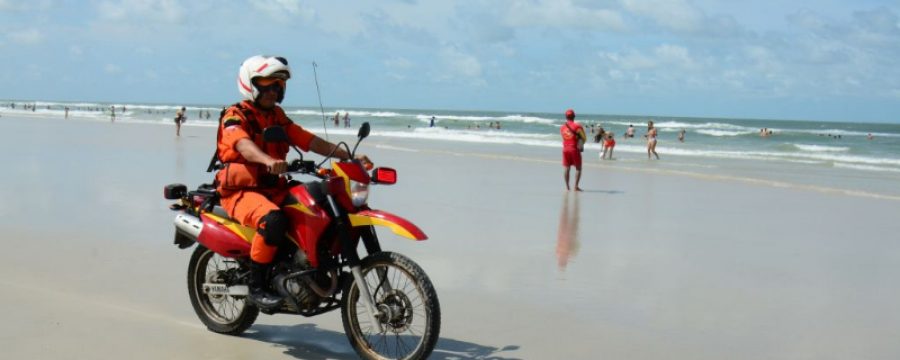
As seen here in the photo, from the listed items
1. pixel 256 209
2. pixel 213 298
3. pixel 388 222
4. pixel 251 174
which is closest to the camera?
pixel 388 222

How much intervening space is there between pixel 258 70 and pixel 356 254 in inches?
44.1

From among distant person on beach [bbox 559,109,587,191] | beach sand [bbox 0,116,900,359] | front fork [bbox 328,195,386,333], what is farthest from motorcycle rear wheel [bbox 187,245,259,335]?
distant person on beach [bbox 559,109,587,191]

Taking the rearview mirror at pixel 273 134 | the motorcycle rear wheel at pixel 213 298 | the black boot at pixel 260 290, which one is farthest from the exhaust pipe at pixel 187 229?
the rearview mirror at pixel 273 134

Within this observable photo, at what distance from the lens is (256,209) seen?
15.5 ft

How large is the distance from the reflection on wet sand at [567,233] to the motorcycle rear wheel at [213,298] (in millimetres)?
3255

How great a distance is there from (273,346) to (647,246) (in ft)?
16.9

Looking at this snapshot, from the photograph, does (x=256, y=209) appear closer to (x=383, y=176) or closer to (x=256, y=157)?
(x=256, y=157)

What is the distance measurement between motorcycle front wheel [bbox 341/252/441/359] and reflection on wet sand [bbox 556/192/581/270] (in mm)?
3247

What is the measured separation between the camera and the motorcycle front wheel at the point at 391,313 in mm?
4383

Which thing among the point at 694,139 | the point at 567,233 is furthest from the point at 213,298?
the point at 694,139

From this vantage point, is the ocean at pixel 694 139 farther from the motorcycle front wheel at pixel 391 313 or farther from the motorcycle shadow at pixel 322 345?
the motorcycle front wheel at pixel 391 313

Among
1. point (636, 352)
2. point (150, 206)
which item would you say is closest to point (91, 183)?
point (150, 206)

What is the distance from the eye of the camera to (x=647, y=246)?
9305 millimetres

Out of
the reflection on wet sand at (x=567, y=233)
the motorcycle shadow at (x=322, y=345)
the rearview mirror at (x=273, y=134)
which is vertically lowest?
the motorcycle shadow at (x=322, y=345)
